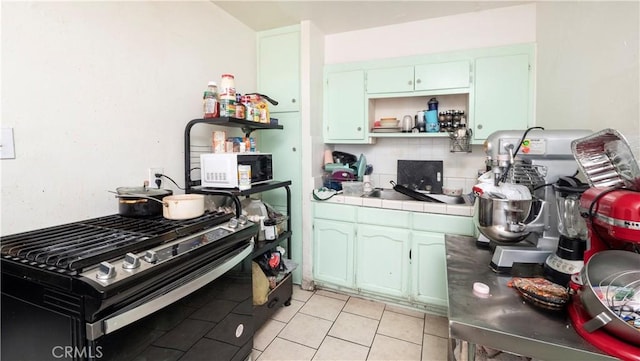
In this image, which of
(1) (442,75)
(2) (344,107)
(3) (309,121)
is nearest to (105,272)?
(3) (309,121)

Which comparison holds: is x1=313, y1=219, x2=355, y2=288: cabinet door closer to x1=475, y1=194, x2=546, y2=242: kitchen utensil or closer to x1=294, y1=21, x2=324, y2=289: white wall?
x1=294, y1=21, x2=324, y2=289: white wall

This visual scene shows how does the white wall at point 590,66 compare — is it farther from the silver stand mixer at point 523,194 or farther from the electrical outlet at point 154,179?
the electrical outlet at point 154,179

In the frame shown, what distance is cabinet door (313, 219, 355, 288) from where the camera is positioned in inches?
95.5

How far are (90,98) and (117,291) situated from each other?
1.09 m

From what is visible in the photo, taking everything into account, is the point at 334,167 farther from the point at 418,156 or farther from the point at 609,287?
the point at 609,287

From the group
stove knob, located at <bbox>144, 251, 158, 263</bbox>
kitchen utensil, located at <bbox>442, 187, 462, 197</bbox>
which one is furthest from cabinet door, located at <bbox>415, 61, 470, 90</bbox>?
stove knob, located at <bbox>144, 251, 158, 263</bbox>

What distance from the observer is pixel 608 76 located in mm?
1343

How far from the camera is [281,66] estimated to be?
263 cm

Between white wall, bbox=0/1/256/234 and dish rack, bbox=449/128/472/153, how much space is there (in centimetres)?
199

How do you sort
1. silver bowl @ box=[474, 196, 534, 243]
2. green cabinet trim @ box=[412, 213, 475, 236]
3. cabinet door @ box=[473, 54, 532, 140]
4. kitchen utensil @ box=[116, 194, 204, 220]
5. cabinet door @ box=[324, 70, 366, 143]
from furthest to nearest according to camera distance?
1. cabinet door @ box=[324, 70, 366, 143]
2. cabinet door @ box=[473, 54, 532, 140]
3. green cabinet trim @ box=[412, 213, 475, 236]
4. kitchen utensil @ box=[116, 194, 204, 220]
5. silver bowl @ box=[474, 196, 534, 243]

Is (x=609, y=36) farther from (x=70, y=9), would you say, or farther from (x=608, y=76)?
(x=70, y=9)

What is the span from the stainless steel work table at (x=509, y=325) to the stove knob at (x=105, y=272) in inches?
37.4


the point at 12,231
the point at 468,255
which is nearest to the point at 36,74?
the point at 12,231
